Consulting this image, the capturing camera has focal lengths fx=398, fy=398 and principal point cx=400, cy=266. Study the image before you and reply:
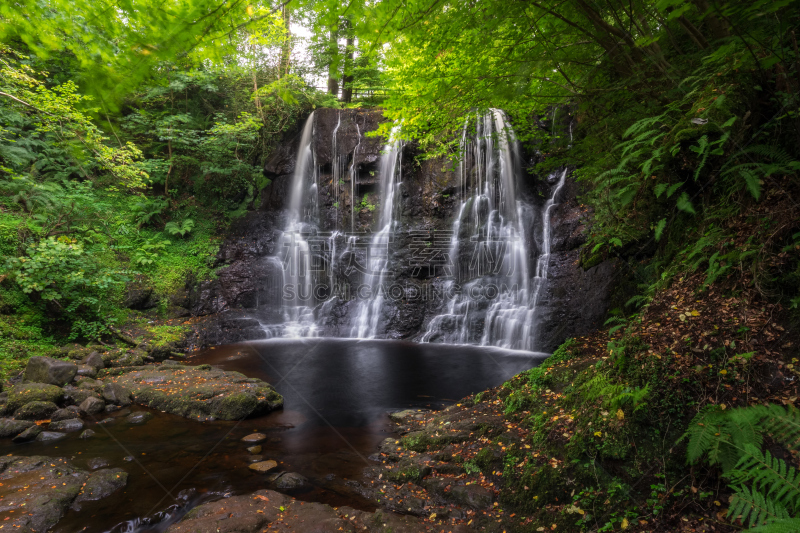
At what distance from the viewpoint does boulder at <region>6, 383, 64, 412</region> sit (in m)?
6.22

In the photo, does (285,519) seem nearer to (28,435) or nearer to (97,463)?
(97,463)

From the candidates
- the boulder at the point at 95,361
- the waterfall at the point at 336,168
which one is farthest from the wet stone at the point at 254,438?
the waterfall at the point at 336,168

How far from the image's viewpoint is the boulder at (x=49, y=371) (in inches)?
279

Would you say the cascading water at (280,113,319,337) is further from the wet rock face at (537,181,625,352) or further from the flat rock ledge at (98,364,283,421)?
the wet rock face at (537,181,625,352)

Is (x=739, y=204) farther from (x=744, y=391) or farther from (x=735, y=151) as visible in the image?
(x=744, y=391)

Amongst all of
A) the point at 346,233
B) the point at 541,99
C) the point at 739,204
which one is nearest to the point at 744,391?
the point at 739,204

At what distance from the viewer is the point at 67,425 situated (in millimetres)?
5996

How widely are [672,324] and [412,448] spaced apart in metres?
3.23

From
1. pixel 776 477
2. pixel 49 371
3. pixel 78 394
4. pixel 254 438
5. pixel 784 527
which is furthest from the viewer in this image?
pixel 49 371

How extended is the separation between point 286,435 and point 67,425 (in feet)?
10.8

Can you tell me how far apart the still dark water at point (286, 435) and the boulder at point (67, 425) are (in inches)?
5.4

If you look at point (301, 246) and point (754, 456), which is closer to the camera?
point (754, 456)

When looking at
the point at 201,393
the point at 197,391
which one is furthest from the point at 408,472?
the point at 197,391

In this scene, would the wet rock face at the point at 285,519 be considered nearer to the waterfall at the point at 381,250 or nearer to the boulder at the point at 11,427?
the boulder at the point at 11,427
